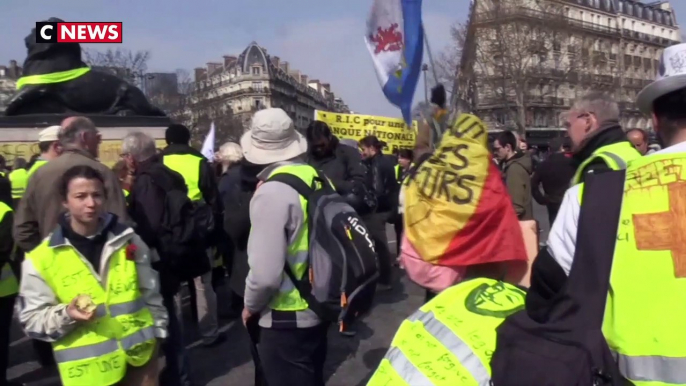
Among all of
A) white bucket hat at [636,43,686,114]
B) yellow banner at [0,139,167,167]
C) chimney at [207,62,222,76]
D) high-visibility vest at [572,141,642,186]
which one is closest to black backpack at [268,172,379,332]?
high-visibility vest at [572,141,642,186]

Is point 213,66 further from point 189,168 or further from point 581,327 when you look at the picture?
point 581,327

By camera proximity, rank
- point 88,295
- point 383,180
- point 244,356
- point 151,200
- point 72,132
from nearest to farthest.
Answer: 1. point 88,295
2. point 72,132
3. point 151,200
4. point 244,356
5. point 383,180

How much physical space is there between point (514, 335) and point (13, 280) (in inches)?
164

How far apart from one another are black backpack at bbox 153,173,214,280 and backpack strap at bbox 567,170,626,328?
3.29 metres

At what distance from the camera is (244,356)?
5.92 meters

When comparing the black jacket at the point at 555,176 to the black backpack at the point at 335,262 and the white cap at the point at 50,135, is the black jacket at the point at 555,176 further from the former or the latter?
the white cap at the point at 50,135

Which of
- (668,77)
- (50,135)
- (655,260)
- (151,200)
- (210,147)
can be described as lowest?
(655,260)

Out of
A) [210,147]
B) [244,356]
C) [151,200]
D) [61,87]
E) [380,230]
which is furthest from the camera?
[210,147]

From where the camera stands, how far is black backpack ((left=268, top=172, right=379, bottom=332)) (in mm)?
3098

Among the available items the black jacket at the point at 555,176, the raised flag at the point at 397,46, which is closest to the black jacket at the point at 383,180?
the black jacket at the point at 555,176

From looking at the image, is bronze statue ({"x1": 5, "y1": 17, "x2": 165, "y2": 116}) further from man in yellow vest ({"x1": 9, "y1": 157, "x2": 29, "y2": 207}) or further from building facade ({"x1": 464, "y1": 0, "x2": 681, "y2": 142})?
building facade ({"x1": 464, "y1": 0, "x2": 681, "y2": 142})

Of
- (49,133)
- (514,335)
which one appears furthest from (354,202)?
(514,335)

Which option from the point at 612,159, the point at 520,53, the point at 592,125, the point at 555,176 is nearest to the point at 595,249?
the point at 612,159

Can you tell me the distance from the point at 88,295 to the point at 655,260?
237 centimetres
